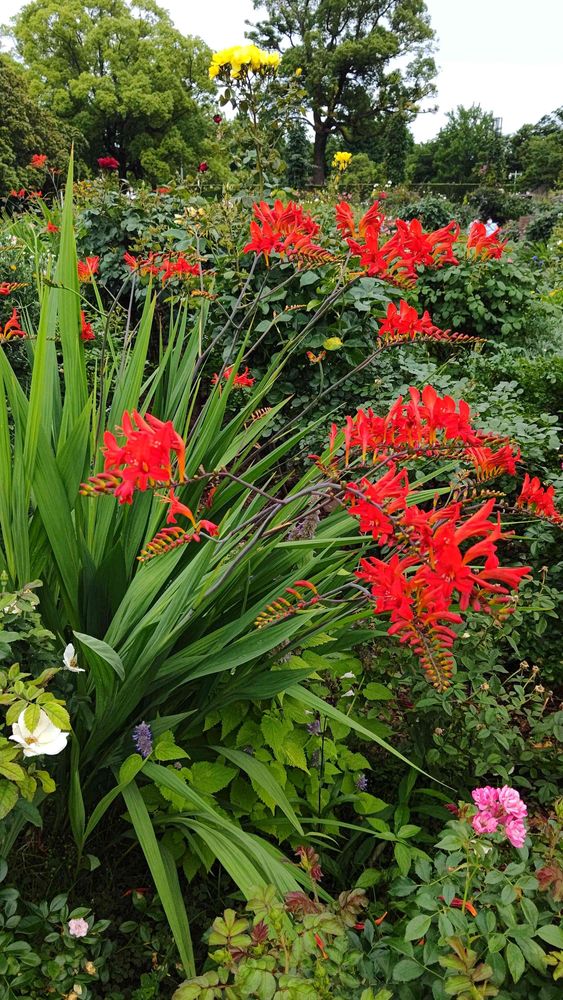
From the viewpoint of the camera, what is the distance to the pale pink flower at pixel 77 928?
1.07 metres

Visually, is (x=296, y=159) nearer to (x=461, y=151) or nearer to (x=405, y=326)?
(x=405, y=326)

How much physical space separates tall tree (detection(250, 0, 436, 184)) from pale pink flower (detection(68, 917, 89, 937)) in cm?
3241

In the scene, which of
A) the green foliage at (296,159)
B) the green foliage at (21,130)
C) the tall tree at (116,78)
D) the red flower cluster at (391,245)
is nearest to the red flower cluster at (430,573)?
the red flower cluster at (391,245)

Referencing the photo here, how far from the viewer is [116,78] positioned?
26.4m

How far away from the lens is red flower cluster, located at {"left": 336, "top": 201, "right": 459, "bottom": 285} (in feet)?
5.32

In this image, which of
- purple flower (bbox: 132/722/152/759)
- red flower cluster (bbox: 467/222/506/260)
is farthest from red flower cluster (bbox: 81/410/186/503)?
red flower cluster (bbox: 467/222/506/260)

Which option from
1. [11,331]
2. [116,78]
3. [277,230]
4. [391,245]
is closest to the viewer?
[391,245]

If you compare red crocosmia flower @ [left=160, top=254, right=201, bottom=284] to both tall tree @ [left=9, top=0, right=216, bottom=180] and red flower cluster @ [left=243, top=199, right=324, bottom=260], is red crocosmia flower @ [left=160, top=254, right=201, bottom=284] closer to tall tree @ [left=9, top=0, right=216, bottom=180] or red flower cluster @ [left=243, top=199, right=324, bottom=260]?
red flower cluster @ [left=243, top=199, right=324, bottom=260]

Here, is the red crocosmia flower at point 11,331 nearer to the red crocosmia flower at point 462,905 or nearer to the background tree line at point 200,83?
the red crocosmia flower at point 462,905

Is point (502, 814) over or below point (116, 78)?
below

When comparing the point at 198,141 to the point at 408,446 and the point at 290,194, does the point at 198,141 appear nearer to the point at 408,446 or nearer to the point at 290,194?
the point at 290,194

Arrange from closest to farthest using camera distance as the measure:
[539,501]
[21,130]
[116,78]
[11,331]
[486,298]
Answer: [539,501], [11,331], [486,298], [21,130], [116,78]

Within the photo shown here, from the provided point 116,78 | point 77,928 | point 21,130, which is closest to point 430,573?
point 77,928

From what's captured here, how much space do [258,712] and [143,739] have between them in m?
0.27
